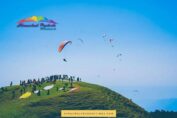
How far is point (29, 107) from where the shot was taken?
4500 inches

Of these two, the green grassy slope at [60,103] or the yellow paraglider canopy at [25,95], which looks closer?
the green grassy slope at [60,103]

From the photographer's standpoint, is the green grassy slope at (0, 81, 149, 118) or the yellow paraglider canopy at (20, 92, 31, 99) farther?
the yellow paraglider canopy at (20, 92, 31, 99)

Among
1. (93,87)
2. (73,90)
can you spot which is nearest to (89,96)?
(73,90)

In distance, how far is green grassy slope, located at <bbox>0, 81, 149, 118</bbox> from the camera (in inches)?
4380

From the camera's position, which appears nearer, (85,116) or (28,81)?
(85,116)

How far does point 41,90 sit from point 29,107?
12.9 m

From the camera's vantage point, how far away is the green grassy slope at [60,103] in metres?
111

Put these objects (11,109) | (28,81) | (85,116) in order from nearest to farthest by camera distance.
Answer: (85,116)
(11,109)
(28,81)

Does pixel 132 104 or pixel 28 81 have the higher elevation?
pixel 28 81

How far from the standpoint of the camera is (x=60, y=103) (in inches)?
4628

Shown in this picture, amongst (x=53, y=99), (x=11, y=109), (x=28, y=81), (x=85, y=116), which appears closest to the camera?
(x=85, y=116)

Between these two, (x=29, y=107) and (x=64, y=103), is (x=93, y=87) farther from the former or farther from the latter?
(x=29, y=107)

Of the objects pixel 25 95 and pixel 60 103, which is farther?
pixel 25 95

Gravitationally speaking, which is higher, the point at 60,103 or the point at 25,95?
the point at 25,95
